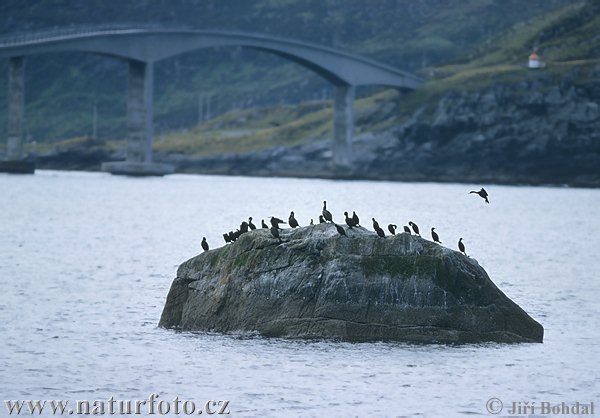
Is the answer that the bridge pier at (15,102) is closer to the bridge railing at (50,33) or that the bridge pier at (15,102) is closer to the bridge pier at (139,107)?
the bridge railing at (50,33)

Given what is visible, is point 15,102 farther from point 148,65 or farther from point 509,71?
point 509,71

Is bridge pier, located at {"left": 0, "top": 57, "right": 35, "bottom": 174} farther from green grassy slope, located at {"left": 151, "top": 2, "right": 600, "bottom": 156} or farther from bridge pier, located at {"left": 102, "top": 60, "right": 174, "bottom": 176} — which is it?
green grassy slope, located at {"left": 151, "top": 2, "right": 600, "bottom": 156}

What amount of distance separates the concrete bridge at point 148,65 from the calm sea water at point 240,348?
257ft

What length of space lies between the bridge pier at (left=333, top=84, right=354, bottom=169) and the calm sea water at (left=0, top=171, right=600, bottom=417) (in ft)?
319

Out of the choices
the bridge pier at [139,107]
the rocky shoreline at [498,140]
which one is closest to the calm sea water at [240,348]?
the rocky shoreline at [498,140]

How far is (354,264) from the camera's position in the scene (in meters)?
33.2

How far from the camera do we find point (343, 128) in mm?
181125

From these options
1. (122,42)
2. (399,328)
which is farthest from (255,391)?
(122,42)

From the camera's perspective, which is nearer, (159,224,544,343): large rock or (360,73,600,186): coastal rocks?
(159,224,544,343): large rock

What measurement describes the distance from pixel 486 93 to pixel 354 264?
143574 millimetres

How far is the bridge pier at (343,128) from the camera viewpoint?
7092 inches

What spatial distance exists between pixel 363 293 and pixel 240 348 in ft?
11.0

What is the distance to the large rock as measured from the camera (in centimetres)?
3294

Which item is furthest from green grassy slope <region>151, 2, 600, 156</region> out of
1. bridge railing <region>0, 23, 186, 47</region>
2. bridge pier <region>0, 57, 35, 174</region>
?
bridge pier <region>0, 57, 35, 174</region>
